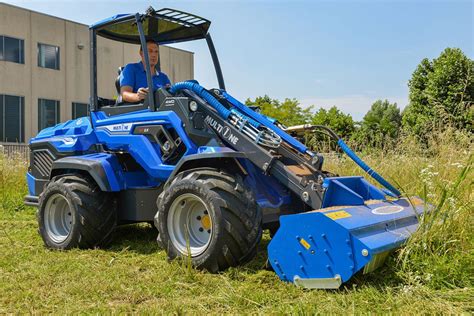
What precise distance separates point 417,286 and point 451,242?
1.96 ft

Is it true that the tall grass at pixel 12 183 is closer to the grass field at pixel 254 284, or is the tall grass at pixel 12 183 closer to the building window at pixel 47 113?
the grass field at pixel 254 284

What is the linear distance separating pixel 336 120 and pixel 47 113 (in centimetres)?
1708

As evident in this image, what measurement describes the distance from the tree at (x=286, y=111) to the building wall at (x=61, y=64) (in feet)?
24.8

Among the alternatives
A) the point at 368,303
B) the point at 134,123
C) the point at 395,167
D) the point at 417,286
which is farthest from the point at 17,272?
the point at 395,167

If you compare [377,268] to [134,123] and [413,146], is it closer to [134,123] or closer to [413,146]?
[134,123]

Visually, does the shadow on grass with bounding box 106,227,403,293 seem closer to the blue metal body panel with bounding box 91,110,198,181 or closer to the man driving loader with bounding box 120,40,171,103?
the blue metal body panel with bounding box 91,110,198,181

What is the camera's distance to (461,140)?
7172 millimetres

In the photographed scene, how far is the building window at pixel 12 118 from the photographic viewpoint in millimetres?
26188

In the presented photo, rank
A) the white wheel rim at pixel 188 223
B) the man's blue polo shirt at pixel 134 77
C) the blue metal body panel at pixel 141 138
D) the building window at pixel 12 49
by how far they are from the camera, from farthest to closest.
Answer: the building window at pixel 12 49 → the man's blue polo shirt at pixel 134 77 → the blue metal body panel at pixel 141 138 → the white wheel rim at pixel 188 223

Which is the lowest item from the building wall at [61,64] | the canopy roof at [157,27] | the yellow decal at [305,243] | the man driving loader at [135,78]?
the yellow decal at [305,243]

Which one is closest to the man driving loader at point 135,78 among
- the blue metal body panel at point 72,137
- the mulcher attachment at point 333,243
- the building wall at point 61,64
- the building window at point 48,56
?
the blue metal body panel at point 72,137

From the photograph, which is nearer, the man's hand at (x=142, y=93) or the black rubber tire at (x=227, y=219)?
the black rubber tire at (x=227, y=219)

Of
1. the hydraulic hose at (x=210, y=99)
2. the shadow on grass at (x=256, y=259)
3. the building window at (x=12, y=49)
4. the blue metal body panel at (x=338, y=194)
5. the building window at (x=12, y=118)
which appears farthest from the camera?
the building window at (x=12, y=49)

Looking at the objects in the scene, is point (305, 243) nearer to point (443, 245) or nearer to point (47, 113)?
point (443, 245)
